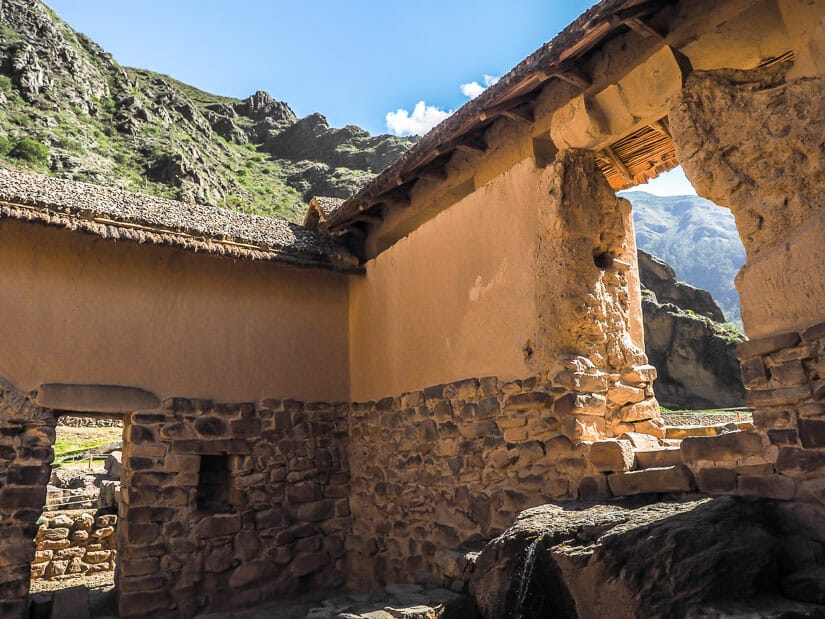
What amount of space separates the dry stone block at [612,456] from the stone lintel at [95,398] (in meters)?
4.41

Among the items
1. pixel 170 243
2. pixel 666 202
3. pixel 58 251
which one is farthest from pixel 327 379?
pixel 666 202

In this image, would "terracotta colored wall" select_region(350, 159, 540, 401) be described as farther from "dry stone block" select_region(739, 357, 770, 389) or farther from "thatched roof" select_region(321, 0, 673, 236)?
"dry stone block" select_region(739, 357, 770, 389)

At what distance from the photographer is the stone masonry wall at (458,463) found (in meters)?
4.66

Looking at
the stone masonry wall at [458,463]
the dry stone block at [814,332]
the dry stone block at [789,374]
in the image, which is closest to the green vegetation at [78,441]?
the stone masonry wall at [458,463]

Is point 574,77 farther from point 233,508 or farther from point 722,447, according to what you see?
point 233,508

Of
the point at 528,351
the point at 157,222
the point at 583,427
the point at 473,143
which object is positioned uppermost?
the point at 473,143

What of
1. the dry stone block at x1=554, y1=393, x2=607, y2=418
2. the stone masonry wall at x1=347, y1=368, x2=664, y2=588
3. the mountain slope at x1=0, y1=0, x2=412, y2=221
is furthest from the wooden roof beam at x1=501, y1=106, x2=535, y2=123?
the mountain slope at x1=0, y1=0, x2=412, y2=221

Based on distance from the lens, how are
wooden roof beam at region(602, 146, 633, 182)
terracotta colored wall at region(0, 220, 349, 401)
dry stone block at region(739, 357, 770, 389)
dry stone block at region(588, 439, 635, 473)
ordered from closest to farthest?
dry stone block at region(739, 357, 770, 389) → dry stone block at region(588, 439, 635, 473) → wooden roof beam at region(602, 146, 633, 182) → terracotta colored wall at region(0, 220, 349, 401)

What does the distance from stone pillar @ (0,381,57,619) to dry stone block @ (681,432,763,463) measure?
539 cm

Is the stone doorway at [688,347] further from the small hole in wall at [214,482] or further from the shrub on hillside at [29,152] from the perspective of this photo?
the shrub on hillside at [29,152]

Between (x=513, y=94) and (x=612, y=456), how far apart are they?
2.87 meters

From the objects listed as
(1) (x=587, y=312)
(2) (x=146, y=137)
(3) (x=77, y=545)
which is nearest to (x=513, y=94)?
(1) (x=587, y=312)

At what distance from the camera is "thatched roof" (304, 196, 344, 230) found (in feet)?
26.6

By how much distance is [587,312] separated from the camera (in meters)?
4.80
